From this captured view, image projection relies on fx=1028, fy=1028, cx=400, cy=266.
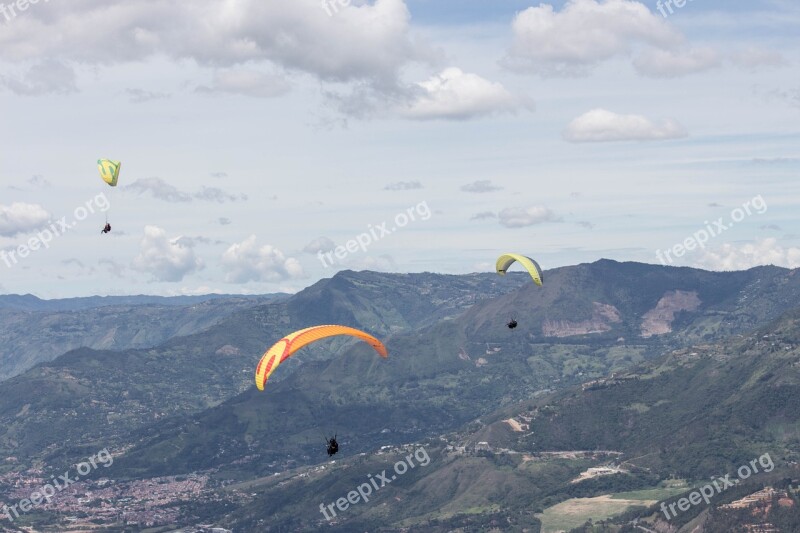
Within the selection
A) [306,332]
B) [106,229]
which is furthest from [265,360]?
[106,229]

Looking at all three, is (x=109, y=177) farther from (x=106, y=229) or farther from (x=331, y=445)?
(x=331, y=445)

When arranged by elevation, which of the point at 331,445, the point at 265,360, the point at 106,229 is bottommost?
the point at 331,445

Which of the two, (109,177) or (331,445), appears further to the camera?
(109,177)

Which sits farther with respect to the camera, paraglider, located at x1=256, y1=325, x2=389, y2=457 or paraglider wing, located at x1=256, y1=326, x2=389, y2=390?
paraglider, located at x1=256, y1=325, x2=389, y2=457

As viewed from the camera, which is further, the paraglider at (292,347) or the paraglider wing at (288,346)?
the paraglider at (292,347)

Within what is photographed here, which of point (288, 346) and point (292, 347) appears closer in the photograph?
point (292, 347)

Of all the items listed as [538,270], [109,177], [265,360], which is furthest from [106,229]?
[538,270]

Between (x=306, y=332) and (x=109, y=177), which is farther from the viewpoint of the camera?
(x=109, y=177)

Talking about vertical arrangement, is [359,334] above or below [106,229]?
below

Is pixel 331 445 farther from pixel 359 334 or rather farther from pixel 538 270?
pixel 538 270
